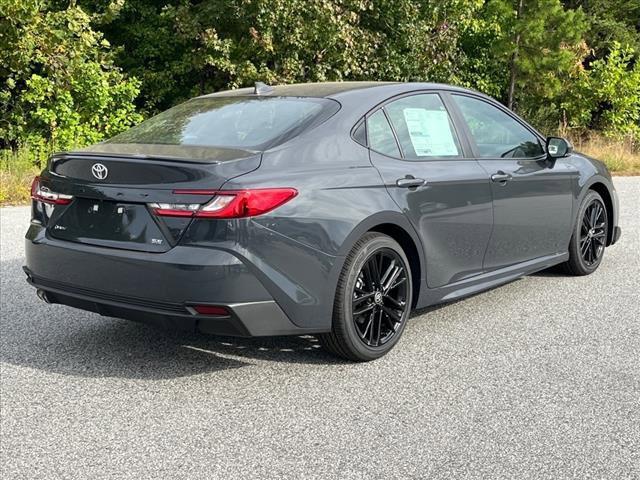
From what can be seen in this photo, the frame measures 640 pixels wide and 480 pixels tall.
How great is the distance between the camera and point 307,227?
397cm

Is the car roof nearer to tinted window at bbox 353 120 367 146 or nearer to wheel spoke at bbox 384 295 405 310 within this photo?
tinted window at bbox 353 120 367 146

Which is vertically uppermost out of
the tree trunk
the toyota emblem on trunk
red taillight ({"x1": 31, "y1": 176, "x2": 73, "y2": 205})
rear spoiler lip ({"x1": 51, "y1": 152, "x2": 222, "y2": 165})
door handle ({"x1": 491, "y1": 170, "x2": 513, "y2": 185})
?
rear spoiler lip ({"x1": 51, "y1": 152, "x2": 222, "y2": 165})

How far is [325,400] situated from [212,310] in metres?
0.72

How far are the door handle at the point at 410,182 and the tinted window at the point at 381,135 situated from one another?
168 mm

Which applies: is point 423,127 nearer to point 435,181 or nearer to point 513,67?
point 435,181

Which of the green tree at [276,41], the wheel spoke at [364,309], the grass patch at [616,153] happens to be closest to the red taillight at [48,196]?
the wheel spoke at [364,309]

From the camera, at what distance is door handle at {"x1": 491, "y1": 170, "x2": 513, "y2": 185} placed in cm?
526

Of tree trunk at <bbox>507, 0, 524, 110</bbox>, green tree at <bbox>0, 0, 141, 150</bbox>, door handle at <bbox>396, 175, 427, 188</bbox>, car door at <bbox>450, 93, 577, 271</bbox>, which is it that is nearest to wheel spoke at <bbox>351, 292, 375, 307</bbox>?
door handle at <bbox>396, 175, 427, 188</bbox>

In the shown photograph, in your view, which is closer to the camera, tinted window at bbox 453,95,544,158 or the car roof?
the car roof

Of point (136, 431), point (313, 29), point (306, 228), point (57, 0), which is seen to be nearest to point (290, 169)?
point (306, 228)

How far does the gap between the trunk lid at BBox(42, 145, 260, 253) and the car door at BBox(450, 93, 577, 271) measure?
2012mm

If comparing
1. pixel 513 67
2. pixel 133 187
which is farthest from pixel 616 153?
pixel 133 187

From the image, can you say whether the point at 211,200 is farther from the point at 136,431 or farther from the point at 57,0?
the point at 57,0

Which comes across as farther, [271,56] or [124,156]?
[271,56]
